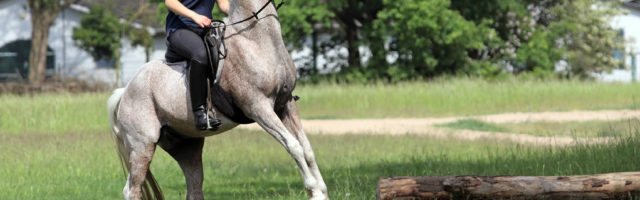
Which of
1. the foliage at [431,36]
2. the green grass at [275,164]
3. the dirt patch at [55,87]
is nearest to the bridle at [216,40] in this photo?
the green grass at [275,164]

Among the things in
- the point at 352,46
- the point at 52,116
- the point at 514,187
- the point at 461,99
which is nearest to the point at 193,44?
the point at 514,187

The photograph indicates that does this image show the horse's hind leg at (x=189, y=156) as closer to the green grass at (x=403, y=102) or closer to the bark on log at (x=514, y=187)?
the bark on log at (x=514, y=187)

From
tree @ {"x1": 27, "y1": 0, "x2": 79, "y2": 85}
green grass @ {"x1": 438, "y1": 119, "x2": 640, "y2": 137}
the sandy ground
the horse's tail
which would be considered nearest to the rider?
the horse's tail

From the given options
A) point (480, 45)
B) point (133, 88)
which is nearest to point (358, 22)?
point (480, 45)

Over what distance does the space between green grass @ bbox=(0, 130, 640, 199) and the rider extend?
1.83 m

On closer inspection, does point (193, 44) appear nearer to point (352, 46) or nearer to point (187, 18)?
point (187, 18)

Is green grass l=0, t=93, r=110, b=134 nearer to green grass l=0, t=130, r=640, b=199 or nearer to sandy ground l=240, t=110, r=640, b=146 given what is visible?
green grass l=0, t=130, r=640, b=199

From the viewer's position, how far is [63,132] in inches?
734

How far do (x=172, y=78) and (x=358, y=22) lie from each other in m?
27.3

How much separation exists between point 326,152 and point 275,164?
133cm

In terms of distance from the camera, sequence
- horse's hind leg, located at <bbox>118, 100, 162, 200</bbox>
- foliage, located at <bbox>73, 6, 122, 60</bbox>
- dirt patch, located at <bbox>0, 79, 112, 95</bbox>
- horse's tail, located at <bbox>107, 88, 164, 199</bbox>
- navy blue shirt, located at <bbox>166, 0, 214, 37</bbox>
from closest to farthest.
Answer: navy blue shirt, located at <bbox>166, 0, 214, 37</bbox> < horse's hind leg, located at <bbox>118, 100, 162, 200</bbox> < horse's tail, located at <bbox>107, 88, 164, 199</bbox> < dirt patch, located at <bbox>0, 79, 112, 95</bbox> < foliage, located at <bbox>73, 6, 122, 60</bbox>

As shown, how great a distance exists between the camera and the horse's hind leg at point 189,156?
8.15 metres

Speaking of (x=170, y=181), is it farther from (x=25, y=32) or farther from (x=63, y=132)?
(x=25, y=32)

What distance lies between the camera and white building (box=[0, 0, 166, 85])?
44.9m
